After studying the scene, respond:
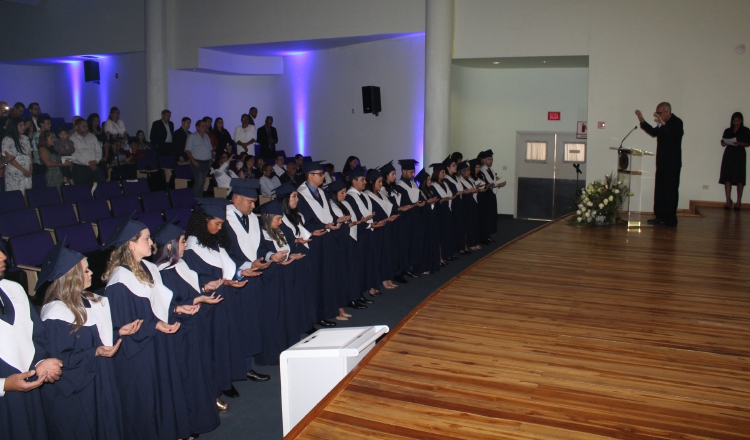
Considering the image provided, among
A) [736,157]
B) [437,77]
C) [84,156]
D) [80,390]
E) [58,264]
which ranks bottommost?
[80,390]

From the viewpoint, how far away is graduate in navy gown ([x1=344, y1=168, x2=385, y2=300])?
8531 mm

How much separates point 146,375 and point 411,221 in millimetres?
6060

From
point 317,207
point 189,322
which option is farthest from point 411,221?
point 189,322

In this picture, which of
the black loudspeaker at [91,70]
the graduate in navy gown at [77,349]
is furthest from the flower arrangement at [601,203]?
the black loudspeaker at [91,70]

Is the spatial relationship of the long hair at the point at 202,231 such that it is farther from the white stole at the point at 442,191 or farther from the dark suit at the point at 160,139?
the dark suit at the point at 160,139

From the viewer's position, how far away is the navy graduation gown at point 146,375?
4277 millimetres

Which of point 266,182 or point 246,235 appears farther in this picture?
point 266,182

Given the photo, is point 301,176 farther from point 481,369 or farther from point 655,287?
point 481,369

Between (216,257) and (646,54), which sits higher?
(646,54)

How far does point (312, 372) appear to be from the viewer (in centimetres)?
400

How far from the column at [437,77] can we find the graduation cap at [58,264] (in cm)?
1040

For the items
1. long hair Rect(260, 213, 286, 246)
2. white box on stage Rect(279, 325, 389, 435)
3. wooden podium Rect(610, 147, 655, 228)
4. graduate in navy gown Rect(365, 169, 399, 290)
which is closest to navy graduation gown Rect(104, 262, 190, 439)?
white box on stage Rect(279, 325, 389, 435)

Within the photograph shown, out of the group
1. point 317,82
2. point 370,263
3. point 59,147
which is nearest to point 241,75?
point 317,82

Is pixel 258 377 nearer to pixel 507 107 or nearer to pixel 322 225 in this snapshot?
pixel 322 225
